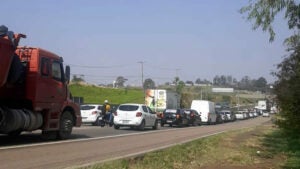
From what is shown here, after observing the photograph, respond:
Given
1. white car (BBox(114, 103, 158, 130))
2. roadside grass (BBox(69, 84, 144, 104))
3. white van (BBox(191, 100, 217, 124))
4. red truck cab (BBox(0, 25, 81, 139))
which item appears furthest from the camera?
roadside grass (BBox(69, 84, 144, 104))

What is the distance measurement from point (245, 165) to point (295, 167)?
4.31 ft

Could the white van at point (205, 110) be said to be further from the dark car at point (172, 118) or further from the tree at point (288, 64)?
the tree at point (288, 64)

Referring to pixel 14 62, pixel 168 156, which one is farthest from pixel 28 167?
pixel 14 62

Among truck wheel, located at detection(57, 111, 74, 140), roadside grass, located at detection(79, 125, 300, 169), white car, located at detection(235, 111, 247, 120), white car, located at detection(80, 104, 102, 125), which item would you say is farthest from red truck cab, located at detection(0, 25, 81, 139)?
white car, located at detection(235, 111, 247, 120)

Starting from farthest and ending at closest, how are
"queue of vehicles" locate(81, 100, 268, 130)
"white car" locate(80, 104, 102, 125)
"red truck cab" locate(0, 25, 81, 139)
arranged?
"white car" locate(80, 104, 102, 125) → "queue of vehicles" locate(81, 100, 268, 130) → "red truck cab" locate(0, 25, 81, 139)

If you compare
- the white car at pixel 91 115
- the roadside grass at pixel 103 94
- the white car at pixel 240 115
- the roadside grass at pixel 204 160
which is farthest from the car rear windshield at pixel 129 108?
the white car at pixel 240 115

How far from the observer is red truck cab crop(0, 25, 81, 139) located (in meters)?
15.5

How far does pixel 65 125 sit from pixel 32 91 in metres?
2.72

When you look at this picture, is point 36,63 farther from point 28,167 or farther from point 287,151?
point 287,151

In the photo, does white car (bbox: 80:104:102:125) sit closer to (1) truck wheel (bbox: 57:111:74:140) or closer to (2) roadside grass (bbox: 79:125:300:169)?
(1) truck wheel (bbox: 57:111:74:140)

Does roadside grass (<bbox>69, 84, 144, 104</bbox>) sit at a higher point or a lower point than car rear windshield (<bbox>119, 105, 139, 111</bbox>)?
higher

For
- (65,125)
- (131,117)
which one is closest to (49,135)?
(65,125)

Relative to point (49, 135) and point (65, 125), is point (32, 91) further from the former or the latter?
point (65, 125)

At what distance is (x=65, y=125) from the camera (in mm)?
18922
